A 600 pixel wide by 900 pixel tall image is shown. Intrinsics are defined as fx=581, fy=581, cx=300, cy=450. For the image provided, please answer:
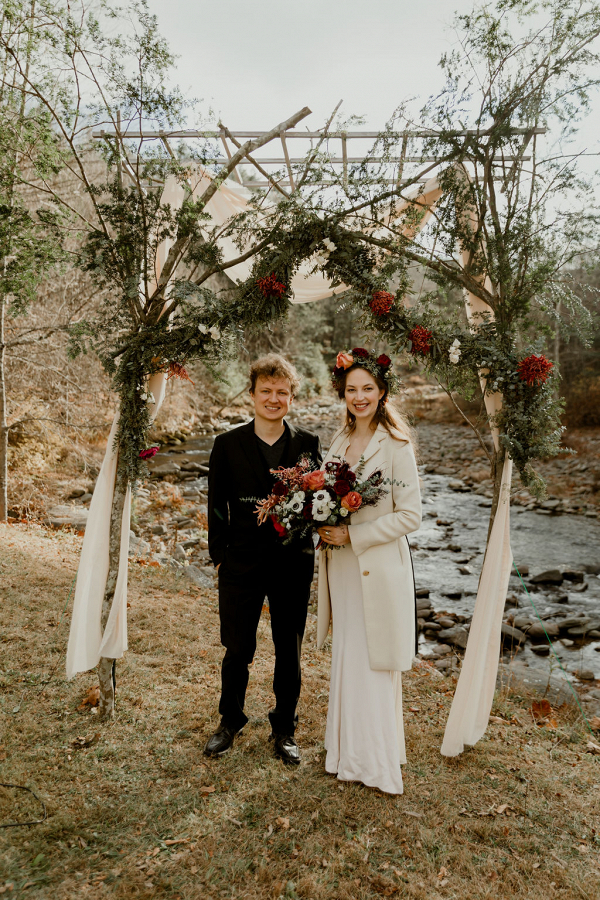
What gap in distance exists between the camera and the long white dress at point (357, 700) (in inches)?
135

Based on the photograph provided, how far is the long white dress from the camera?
3436 mm

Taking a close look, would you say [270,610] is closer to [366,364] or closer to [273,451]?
[273,451]

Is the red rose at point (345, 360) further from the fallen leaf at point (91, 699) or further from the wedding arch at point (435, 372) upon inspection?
the fallen leaf at point (91, 699)

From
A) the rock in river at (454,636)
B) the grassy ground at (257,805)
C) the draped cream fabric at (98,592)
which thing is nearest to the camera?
the grassy ground at (257,805)

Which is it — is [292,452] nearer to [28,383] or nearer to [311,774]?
[311,774]

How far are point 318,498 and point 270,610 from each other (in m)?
0.92

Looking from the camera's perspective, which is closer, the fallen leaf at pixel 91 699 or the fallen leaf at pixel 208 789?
the fallen leaf at pixel 208 789

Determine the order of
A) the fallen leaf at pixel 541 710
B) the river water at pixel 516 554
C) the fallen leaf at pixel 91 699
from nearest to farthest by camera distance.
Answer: the fallen leaf at pixel 91 699, the fallen leaf at pixel 541 710, the river water at pixel 516 554

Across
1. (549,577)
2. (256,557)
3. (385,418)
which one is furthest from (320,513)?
(549,577)

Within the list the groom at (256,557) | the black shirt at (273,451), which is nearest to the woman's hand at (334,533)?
the groom at (256,557)

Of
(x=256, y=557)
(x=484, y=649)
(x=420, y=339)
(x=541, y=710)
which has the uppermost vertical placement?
(x=420, y=339)

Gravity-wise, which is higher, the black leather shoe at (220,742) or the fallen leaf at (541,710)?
the black leather shoe at (220,742)

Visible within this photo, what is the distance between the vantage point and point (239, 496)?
376 centimetres

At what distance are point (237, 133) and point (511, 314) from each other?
2803mm
